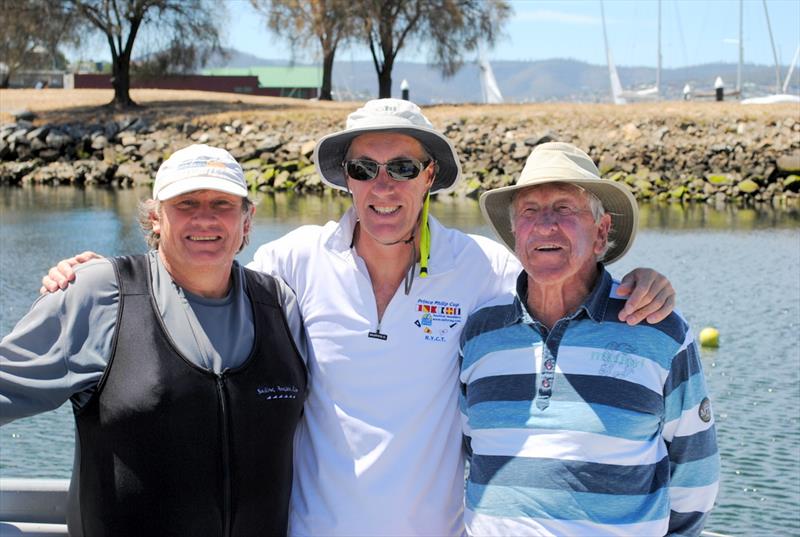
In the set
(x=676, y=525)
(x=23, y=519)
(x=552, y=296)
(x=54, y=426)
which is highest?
(x=552, y=296)

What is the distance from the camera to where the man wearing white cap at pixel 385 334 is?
3.90 m

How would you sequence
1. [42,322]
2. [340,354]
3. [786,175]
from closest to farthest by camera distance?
[42,322] → [340,354] → [786,175]

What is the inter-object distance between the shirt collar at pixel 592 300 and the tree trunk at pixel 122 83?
41.4m

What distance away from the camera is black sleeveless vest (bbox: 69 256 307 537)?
136 inches

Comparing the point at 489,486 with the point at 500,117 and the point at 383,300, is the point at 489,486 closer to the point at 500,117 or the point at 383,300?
the point at 383,300

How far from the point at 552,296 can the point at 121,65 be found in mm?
41808

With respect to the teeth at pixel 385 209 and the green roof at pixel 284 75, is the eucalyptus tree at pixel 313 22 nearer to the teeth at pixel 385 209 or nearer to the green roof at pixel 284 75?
the green roof at pixel 284 75

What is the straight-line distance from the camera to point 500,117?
3912 cm

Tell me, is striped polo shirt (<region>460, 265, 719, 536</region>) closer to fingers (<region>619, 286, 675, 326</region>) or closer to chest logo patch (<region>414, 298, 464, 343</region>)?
fingers (<region>619, 286, 675, 326</region>)

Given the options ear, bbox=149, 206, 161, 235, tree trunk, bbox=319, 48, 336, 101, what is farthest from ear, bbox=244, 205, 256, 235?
tree trunk, bbox=319, 48, 336, 101

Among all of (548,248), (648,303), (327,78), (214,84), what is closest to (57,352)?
(548,248)

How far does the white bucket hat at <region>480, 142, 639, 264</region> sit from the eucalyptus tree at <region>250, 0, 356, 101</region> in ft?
141

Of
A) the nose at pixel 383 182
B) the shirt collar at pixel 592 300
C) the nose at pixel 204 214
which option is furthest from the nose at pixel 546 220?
the nose at pixel 204 214

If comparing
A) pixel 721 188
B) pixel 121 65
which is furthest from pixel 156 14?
pixel 721 188
